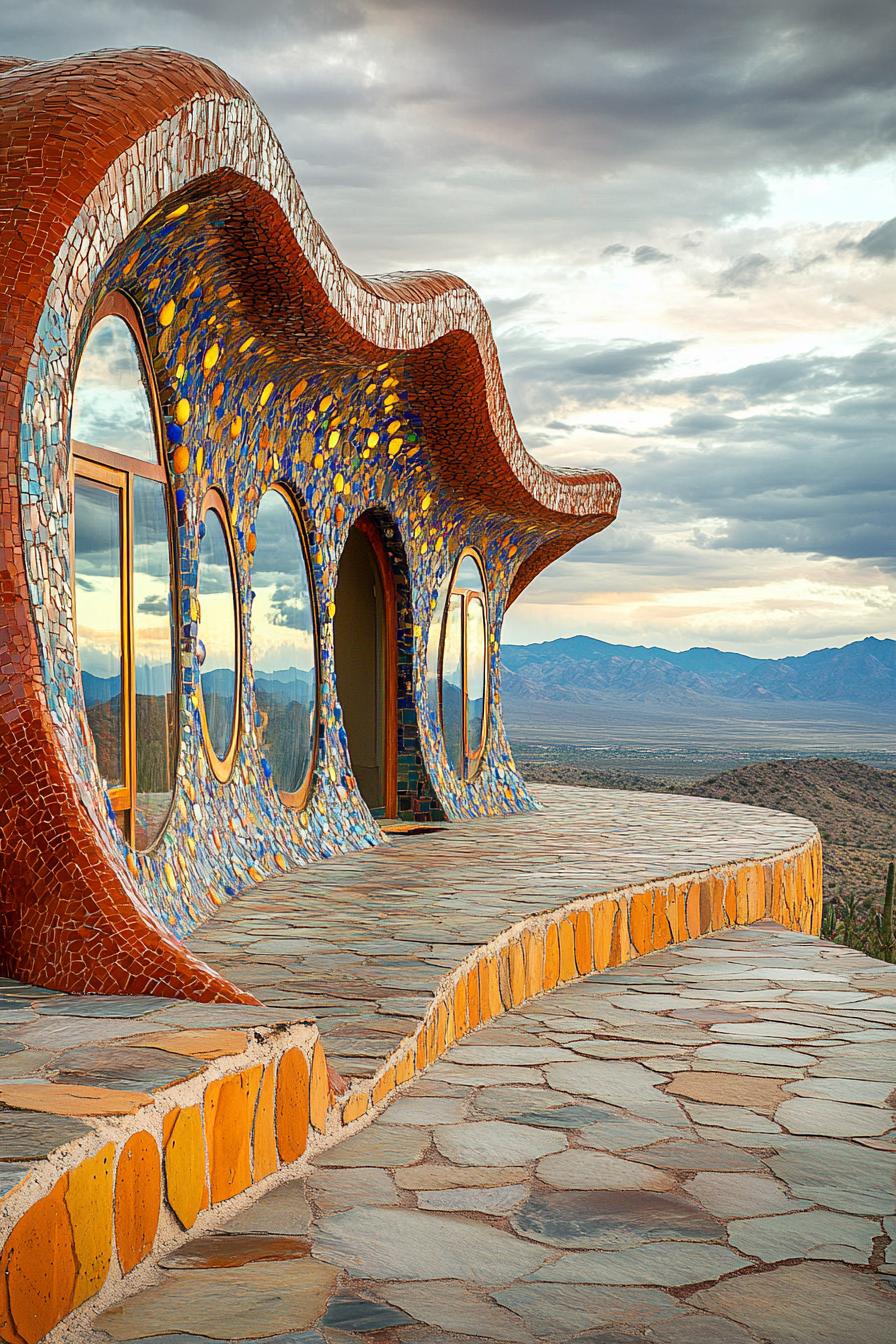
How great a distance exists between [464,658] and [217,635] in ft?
20.1

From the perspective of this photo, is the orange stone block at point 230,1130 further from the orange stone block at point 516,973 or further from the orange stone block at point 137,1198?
the orange stone block at point 516,973

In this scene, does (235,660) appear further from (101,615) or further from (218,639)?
(101,615)

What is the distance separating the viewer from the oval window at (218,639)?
26.1 ft

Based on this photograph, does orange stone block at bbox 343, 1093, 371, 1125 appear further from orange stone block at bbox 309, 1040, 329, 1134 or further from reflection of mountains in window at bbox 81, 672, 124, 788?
reflection of mountains in window at bbox 81, 672, 124, 788

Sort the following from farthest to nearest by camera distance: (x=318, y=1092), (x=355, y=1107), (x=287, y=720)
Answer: (x=287, y=720), (x=355, y=1107), (x=318, y=1092)

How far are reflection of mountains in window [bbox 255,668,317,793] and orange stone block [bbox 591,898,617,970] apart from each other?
2.76m

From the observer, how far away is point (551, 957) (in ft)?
22.8


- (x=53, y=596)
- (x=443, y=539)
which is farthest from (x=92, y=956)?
(x=443, y=539)

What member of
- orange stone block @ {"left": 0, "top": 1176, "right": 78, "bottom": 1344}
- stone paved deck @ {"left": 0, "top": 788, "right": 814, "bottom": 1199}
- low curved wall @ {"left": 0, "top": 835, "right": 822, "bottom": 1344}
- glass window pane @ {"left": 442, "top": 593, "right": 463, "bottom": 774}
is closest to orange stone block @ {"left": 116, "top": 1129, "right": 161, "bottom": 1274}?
low curved wall @ {"left": 0, "top": 835, "right": 822, "bottom": 1344}

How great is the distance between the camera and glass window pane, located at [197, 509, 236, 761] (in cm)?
795

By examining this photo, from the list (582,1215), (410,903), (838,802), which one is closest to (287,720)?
(410,903)

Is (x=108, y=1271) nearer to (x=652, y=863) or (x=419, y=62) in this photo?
(x=652, y=863)

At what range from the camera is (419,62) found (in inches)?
478

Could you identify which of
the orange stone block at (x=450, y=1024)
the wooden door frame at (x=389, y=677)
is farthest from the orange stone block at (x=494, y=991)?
the wooden door frame at (x=389, y=677)
